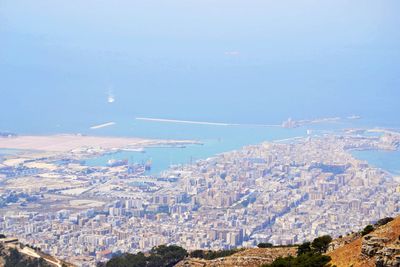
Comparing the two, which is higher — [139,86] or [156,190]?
[139,86]

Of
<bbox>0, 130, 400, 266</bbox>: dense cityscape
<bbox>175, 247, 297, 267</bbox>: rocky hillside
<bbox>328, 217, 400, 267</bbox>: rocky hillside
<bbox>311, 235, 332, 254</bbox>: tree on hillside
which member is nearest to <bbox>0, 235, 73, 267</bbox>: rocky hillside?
<bbox>175, 247, 297, 267</bbox>: rocky hillside

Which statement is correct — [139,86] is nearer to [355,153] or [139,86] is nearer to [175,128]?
[175,128]

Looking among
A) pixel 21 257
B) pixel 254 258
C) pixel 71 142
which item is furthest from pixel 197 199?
pixel 254 258

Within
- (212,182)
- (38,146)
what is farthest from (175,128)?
(212,182)

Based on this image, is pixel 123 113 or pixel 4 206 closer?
pixel 4 206

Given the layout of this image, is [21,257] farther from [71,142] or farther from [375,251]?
[71,142]

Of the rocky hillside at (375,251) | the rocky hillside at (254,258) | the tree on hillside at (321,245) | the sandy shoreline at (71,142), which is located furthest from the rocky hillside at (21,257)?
the sandy shoreline at (71,142)
